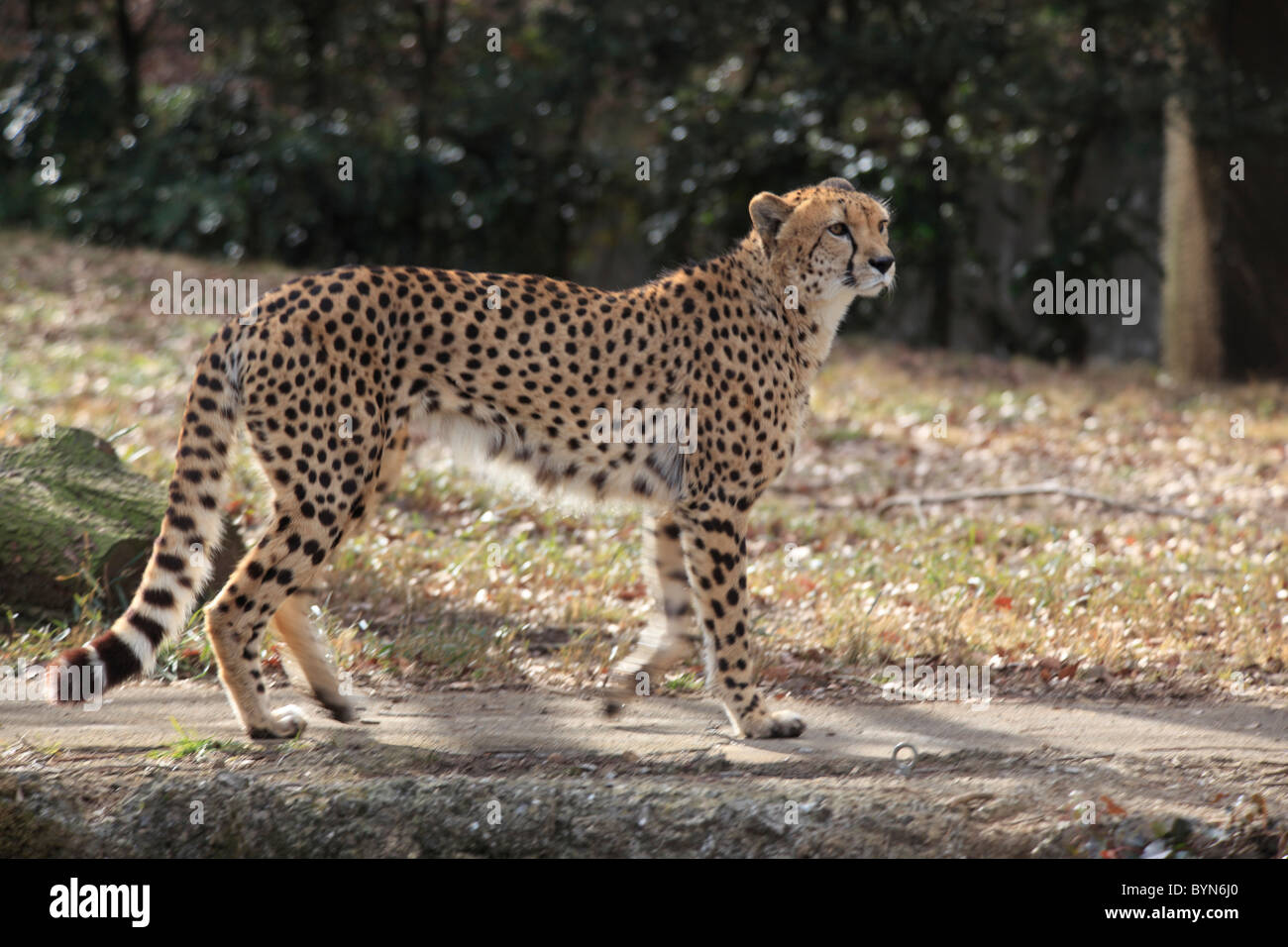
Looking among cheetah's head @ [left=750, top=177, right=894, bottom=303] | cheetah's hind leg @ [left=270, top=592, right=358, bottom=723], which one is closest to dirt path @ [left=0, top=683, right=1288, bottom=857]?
cheetah's hind leg @ [left=270, top=592, right=358, bottom=723]

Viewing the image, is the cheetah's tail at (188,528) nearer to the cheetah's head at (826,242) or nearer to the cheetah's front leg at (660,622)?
the cheetah's front leg at (660,622)

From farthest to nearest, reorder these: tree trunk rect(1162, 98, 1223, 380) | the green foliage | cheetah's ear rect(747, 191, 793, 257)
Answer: the green foliage
tree trunk rect(1162, 98, 1223, 380)
cheetah's ear rect(747, 191, 793, 257)

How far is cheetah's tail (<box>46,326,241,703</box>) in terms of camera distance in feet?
13.7

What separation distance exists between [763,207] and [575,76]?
8989mm

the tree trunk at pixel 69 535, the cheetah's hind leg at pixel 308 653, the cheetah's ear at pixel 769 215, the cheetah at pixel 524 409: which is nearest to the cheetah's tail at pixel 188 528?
the cheetah at pixel 524 409

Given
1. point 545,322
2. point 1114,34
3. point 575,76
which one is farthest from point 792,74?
point 545,322

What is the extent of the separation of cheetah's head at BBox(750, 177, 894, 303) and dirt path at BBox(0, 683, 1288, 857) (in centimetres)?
156

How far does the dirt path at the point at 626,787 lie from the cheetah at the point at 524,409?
0.82 feet

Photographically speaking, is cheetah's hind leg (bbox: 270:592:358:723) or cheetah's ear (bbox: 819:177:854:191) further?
cheetah's ear (bbox: 819:177:854:191)

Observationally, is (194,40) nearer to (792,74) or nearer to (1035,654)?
(792,74)

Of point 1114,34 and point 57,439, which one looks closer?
point 57,439

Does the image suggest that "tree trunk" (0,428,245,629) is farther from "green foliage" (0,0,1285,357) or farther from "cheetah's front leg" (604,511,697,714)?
"green foliage" (0,0,1285,357)

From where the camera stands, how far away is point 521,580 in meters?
6.35

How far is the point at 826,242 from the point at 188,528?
2.39m
